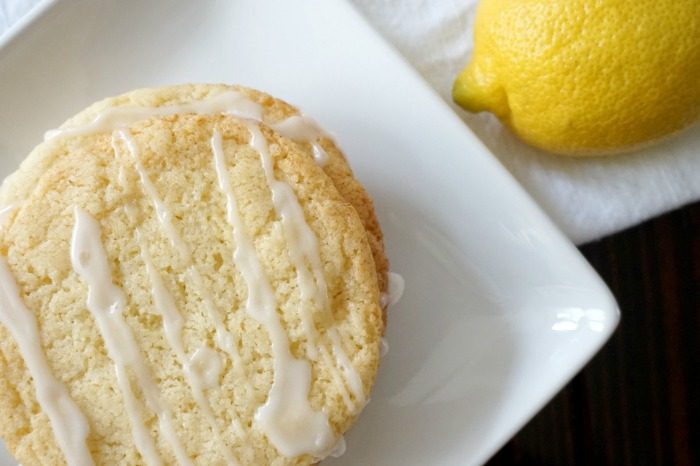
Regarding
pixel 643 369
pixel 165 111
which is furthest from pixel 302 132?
pixel 643 369

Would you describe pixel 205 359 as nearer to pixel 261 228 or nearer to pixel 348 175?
pixel 261 228

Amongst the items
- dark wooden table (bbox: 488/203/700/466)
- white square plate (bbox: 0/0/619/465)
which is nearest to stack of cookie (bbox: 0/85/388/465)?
white square plate (bbox: 0/0/619/465)

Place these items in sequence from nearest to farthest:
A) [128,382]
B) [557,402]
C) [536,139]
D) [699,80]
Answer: [128,382] → [699,80] → [536,139] → [557,402]

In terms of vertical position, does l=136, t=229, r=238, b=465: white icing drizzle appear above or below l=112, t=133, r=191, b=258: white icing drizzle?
below

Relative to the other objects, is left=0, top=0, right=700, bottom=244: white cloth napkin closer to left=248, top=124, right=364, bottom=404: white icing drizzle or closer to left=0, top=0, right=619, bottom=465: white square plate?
left=0, top=0, right=619, bottom=465: white square plate

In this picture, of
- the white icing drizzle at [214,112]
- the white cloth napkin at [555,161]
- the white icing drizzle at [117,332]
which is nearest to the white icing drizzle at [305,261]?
the white icing drizzle at [214,112]

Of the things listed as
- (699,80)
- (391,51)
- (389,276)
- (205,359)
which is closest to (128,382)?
(205,359)
